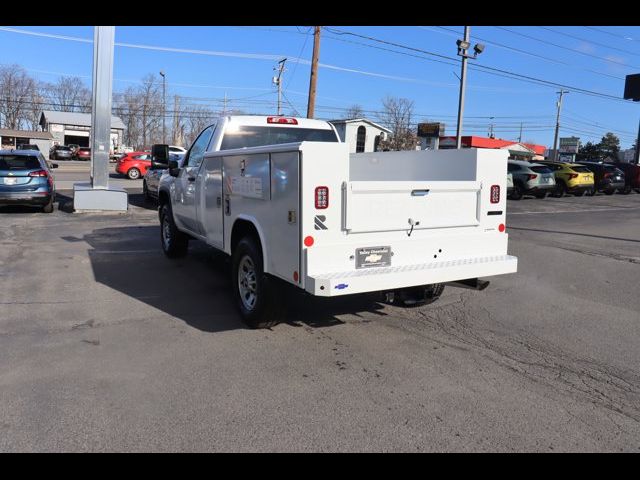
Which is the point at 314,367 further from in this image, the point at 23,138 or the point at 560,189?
the point at 23,138

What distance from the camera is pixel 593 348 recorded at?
5043 millimetres

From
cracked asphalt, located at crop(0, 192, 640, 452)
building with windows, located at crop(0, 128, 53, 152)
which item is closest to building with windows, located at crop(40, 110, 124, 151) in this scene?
building with windows, located at crop(0, 128, 53, 152)

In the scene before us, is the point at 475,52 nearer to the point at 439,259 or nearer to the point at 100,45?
the point at 100,45

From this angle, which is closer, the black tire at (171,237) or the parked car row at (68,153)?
the black tire at (171,237)

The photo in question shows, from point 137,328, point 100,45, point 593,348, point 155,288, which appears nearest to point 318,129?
point 155,288

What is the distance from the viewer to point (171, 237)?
8.90 m

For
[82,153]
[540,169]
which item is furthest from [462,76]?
[82,153]

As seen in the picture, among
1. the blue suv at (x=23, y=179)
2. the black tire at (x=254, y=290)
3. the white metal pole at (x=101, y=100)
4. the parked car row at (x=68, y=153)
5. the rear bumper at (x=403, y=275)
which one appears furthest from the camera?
the parked car row at (x=68, y=153)

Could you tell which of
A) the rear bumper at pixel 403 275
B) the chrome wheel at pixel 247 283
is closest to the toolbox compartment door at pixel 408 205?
the rear bumper at pixel 403 275

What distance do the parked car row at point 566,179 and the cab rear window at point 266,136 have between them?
1627cm

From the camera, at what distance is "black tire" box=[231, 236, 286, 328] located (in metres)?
5.20

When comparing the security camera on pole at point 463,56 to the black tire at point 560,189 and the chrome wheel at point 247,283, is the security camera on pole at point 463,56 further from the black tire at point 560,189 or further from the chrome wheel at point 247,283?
the chrome wheel at point 247,283

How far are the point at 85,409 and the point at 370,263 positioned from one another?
249 centimetres

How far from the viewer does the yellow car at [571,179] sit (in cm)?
2477
